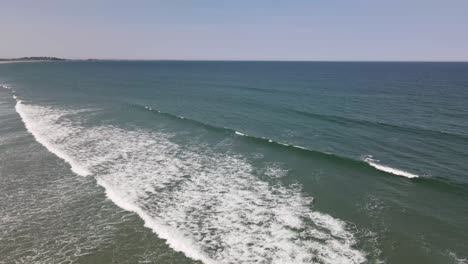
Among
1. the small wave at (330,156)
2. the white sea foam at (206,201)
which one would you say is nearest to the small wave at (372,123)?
the small wave at (330,156)

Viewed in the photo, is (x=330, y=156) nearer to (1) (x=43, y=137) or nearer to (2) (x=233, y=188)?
(2) (x=233, y=188)

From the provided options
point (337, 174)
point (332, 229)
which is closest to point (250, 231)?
point (332, 229)

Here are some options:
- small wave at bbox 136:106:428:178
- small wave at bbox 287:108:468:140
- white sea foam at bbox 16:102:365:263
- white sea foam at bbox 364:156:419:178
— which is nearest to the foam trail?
white sea foam at bbox 16:102:365:263

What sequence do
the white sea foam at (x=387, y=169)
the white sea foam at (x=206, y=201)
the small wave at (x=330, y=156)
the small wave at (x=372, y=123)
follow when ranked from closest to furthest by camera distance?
1. the white sea foam at (x=206, y=201)
2. the white sea foam at (x=387, y=169)
3. the small wave at (x=330, y=156)
4. the small wave at (x=372, y=123)

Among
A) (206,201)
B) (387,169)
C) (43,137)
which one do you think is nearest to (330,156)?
(387,169)

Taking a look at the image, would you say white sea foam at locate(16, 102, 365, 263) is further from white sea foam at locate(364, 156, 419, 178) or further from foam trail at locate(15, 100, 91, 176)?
white sea foam at locate(364, 156, 419, 178)

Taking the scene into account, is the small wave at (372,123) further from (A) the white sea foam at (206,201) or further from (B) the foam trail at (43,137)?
(B) the foam trail at (43,137)
